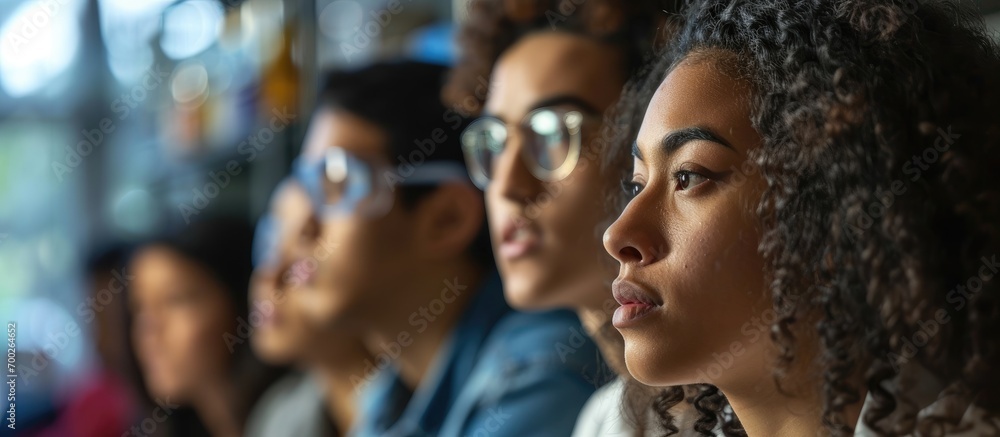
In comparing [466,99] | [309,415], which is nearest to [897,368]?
[466,99]

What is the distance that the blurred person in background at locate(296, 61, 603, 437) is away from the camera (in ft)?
6.00

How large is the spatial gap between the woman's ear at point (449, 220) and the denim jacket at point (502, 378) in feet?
0.28

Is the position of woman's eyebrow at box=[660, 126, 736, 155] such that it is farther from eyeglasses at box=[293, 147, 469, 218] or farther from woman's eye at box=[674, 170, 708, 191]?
eyeglasses at box=[293, 147, 469, 218]

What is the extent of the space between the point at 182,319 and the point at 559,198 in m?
1.38

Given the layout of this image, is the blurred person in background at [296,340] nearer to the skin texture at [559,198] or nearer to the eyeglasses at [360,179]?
the eyeglasses at [360,179]

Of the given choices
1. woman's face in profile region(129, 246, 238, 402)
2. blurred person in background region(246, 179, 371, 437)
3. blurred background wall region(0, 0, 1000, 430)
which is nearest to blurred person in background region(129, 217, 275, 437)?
woman's face in profile region(129, 246, 238, 402)

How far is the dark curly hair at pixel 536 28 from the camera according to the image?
4.80 feet

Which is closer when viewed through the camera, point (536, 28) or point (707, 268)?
point (707, 268)

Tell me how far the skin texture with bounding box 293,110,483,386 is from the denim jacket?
5 cm

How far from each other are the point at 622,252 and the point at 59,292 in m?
2.87

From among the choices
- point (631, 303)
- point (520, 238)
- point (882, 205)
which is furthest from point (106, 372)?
point (882, 205)

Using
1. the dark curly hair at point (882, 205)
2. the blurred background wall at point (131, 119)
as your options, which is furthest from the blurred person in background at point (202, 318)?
the dark curly hair at point (882, 205)

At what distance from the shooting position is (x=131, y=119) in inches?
134

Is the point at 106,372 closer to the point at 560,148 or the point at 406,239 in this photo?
the point at 406,239
